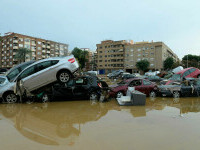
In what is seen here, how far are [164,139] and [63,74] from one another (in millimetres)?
5779

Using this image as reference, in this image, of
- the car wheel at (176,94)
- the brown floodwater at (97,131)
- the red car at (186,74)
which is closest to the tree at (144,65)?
the red car at (186,74)

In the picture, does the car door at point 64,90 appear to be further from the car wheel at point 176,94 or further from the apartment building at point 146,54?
the apartment building at point 146,54

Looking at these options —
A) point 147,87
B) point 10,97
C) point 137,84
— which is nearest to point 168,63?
point 147,87

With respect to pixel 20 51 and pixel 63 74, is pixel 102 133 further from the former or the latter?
pixel 20 51

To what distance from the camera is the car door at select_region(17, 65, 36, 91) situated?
7.96m

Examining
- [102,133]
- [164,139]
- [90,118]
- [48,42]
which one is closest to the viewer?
[164,139]

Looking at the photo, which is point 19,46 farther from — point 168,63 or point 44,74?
point 44,74

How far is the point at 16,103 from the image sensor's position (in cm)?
865

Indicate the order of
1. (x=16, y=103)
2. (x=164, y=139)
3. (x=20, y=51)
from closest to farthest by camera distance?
(x=164, y=139)
(x=16, y=103)
(x=20, y=51)

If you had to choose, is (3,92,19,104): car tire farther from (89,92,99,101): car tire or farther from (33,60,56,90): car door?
(89,92,99,101): car tire

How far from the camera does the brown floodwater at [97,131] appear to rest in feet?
12.1

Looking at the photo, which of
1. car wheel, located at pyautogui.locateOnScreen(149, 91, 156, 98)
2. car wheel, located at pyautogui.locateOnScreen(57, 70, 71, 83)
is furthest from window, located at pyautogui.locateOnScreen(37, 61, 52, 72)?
car wheel, located at pyautogui.locateOnScreen(149, 91, 156, 98)

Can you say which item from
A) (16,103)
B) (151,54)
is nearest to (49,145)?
(16,103)

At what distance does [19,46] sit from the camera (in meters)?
66.9
